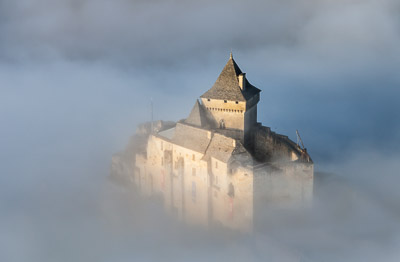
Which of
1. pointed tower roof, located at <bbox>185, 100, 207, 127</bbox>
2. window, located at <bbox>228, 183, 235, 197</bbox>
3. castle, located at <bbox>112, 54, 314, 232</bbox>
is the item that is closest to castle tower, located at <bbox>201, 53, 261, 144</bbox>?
castle, located at <bbox>112, 54, 314, 232</bbox>

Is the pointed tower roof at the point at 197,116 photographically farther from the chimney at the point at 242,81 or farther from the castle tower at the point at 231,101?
the chimney at the point at 242,81

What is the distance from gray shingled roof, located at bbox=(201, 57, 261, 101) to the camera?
48.6 metres

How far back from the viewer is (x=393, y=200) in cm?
5612

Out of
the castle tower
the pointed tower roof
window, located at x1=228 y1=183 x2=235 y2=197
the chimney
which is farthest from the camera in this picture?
the pointed tower roof

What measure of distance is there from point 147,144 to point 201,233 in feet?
31.8

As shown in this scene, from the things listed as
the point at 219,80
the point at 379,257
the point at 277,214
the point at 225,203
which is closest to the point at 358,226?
the point at 379,257

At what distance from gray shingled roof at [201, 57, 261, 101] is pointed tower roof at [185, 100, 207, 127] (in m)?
0.92

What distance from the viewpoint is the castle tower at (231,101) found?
48469 millimetres

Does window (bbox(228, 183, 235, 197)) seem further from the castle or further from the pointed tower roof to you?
the pointed tower roof

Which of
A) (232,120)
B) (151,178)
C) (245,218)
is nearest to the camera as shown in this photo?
(245,218)

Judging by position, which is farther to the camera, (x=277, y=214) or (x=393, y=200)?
(x=393, y=200)

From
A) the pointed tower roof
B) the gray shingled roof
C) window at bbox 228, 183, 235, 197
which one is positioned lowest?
window at bbox 228, 183, 235, 197

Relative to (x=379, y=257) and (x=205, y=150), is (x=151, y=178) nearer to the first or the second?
(x=205, y=150)

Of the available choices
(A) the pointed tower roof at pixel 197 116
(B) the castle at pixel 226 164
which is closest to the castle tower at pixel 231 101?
(B) the castle at pixel 226 164
